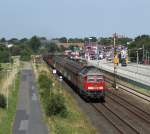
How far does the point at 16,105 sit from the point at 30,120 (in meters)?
10.8

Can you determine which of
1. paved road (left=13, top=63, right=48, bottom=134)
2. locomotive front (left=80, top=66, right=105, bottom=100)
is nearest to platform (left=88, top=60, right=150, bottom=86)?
locomotive front (left=80, top=66, right=105, bottom=100)

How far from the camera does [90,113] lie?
4162cm

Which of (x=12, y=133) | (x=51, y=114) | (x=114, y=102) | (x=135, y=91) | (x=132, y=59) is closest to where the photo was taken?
(x=12, y=133)

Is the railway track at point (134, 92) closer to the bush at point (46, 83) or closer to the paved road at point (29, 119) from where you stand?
the bush at point (46, 83)

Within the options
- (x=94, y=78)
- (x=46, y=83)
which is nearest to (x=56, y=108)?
(x=94, y=78)

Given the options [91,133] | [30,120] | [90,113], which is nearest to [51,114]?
[30,120]

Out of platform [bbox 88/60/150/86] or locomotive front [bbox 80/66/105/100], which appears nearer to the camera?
locomotive front [bbox 80/66/105/100]

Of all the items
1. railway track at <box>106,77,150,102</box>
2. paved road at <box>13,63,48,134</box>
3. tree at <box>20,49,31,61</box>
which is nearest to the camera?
paved road at <box>13,63,48,134</box>

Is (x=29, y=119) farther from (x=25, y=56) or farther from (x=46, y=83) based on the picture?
(x=25, y=56)

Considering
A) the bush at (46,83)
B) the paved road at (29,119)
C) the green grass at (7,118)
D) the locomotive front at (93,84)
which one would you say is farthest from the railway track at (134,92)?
the green grass at (7,118)

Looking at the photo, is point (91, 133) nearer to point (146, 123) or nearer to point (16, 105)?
point (146, 123)

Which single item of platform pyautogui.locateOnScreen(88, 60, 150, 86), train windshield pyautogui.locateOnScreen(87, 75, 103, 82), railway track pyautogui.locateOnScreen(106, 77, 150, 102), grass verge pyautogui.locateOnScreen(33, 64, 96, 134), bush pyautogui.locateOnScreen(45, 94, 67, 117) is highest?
train windshield pyautogui.locateOnScreen(87, 75, 103, 82)

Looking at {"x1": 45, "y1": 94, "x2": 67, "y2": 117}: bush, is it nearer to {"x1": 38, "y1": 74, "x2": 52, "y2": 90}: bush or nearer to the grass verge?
the grass verge

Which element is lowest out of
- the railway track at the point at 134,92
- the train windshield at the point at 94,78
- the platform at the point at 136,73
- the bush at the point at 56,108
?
the railway track at the point at 134,92
